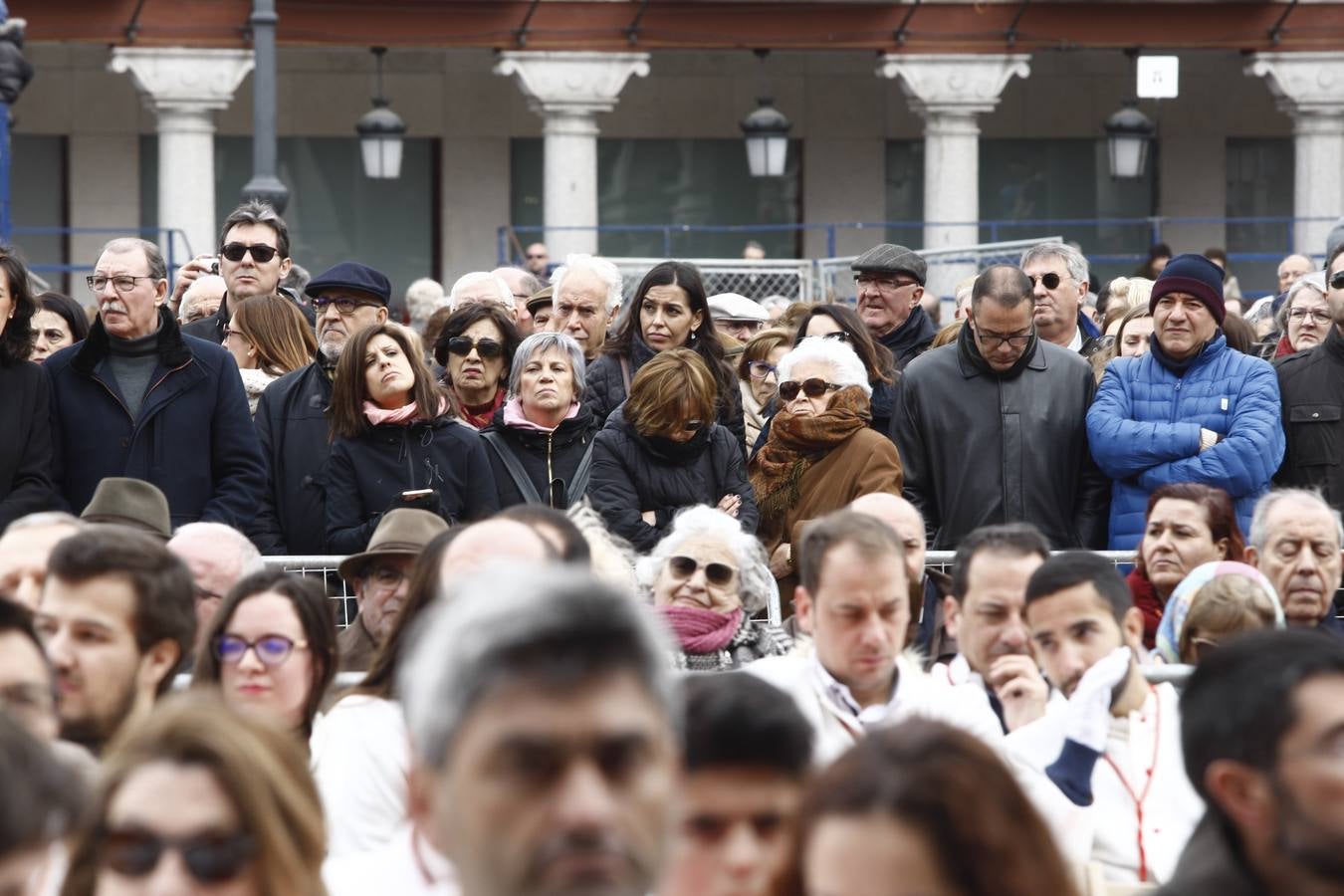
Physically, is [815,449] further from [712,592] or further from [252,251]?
[252,251]

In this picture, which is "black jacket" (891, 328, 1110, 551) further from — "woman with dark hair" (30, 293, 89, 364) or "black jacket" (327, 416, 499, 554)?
"woman with dark hair" (30, 293, 89, 364)

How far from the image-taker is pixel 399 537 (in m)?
7.13

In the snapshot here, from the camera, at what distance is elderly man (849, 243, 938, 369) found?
33.6 ft

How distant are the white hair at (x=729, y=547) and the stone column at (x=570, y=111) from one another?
58.0 feet

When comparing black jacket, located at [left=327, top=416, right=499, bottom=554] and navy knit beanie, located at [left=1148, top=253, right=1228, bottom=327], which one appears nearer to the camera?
black jacket, located at [left=327, top=416, right=499, bottom=554]

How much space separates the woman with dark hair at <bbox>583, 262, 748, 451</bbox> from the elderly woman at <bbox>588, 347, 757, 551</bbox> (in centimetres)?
86

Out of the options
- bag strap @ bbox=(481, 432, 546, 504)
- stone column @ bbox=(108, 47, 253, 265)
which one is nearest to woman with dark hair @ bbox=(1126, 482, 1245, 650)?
bag strap @ bbox=(481, 432, 546, 504)

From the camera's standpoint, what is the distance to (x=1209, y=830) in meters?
3.90

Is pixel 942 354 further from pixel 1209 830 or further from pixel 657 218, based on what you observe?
pixel 657 218

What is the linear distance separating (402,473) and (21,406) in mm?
1293

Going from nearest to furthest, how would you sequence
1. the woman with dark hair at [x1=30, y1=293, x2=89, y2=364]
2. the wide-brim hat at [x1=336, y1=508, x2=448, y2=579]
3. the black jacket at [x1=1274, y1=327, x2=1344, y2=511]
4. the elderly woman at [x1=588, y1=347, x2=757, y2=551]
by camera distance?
the wide-brim hat at [x1=336, y1=508, x2=448, y2=579], the elderly woman at [x1=588, y1=347, x2=757, y2=551], the black jacket at [x1=1274, y1=327, x2=1344, y2=511], the woman with dark hair at [x1=30, y1=293, x2=89, y2=364]

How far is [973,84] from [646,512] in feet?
58.8

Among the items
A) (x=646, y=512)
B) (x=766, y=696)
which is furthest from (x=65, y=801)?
(x=646, y=512)

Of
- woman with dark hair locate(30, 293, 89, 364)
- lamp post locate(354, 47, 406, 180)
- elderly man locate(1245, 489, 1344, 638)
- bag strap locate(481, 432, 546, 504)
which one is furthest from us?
lamp post locate(354, 47, 406, 180)
